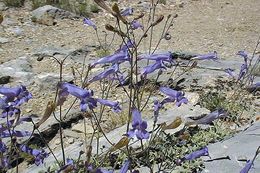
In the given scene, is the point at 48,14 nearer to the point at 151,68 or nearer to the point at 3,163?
the point at 151,68

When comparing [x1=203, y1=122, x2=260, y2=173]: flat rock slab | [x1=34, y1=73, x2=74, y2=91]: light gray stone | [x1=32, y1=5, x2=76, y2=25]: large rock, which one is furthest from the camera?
[x1=32, y1=5, x2=76, y2=25]: large rock

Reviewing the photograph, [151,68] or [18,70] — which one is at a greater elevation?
[151,68]

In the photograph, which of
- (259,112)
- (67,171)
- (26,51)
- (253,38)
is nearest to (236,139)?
(259,112)

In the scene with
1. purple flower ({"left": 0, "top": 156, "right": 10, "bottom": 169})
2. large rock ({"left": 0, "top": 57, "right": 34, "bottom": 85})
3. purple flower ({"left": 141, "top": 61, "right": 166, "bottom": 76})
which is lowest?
large rock ({"left": 0, "top": 57, "right": 34, "bottom": 85})

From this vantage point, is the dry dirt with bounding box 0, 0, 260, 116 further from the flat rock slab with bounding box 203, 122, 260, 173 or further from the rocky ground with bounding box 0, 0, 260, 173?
the flat rock slab with bounding box 203, 122, 260, 173

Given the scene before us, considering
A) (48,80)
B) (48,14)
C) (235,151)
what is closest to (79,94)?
(235,151)

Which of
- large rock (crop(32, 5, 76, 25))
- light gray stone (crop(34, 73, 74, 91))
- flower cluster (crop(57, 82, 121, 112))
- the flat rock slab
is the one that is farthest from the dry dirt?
flower cluster (crop(57, 82, 121, 112))
